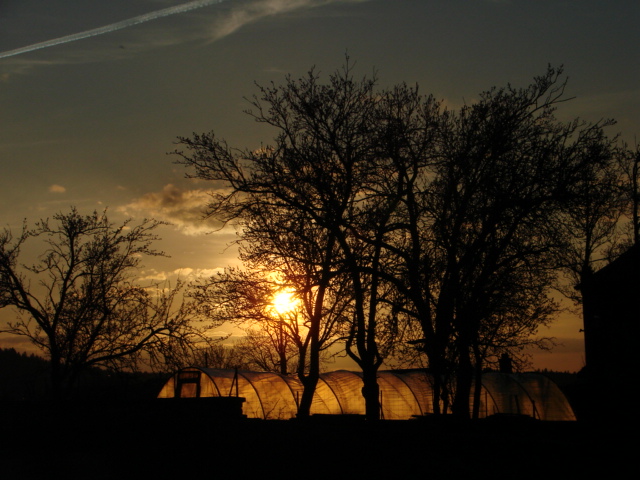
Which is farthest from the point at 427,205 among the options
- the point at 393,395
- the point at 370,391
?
the point at 393,395

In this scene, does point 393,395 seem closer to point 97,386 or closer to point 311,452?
point 97,386

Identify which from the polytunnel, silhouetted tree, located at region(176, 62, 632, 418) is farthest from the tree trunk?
the polytunnel

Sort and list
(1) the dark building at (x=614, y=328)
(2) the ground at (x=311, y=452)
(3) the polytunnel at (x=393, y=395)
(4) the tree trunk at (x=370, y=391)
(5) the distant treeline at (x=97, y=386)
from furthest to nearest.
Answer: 1. (3) the polytunnel at (x=393, y=395)
2. (1) the dark building at (x=614, y=328)
3. (5) the distant treeline at (x=97, y=386)
4. (4) the tree trunk at (x=370, y=391)
5. (2) the ground at (x=311, y=452)

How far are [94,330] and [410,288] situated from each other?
15.1 m

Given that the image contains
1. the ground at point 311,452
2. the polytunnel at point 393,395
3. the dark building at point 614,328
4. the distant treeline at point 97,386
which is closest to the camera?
the ground at point 311,452

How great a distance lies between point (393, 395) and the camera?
35.8 metres

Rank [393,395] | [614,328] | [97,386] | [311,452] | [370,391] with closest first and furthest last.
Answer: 1. [311,452]
2. [370,391]
3. [97,386]
4. [614,328]
5. [393,395]

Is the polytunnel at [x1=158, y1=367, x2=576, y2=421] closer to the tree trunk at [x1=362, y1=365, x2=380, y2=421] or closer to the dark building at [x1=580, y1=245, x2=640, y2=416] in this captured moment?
the dark building at [x1=580, y1=245, x2=640, y2=416]

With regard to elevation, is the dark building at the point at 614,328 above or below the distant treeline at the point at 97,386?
above

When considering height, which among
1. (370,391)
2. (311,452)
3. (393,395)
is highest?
(393,395)

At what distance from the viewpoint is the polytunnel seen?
33531 mm

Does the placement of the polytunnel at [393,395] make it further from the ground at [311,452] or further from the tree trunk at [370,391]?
the ground at [311,452]

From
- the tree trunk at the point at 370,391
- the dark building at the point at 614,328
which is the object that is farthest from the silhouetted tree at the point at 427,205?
the dark building at the point at 614,328

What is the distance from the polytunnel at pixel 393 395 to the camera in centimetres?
3353
